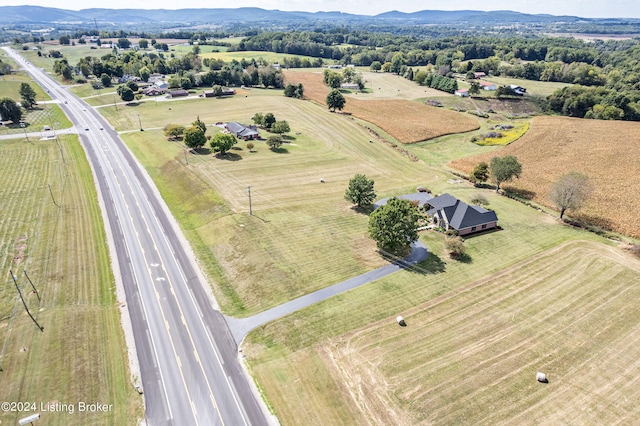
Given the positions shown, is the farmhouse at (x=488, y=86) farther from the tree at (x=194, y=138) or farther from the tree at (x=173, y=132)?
the tree at (x=173, y=132)

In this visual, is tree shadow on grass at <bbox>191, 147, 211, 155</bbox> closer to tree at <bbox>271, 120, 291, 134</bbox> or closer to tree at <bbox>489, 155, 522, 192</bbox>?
tree at <bbox>271, 120, 291, 134</bbox>

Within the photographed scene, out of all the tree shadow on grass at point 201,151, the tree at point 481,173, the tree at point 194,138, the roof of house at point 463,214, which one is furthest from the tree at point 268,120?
the roof of house at point 463,214

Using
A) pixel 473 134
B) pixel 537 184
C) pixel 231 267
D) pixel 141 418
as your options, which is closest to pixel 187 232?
pixel 231 267

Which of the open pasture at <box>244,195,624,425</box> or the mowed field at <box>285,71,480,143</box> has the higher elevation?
the mowed field at <box>285,71,480,143</box>

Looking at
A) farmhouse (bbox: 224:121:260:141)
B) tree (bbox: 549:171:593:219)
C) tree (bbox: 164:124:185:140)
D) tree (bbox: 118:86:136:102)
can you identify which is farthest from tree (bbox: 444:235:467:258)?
tree (bbox: 118:86:136:102)

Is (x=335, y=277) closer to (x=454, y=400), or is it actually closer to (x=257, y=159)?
(x=454, y=400)

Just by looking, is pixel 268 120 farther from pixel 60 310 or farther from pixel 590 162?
pixel 590 162
